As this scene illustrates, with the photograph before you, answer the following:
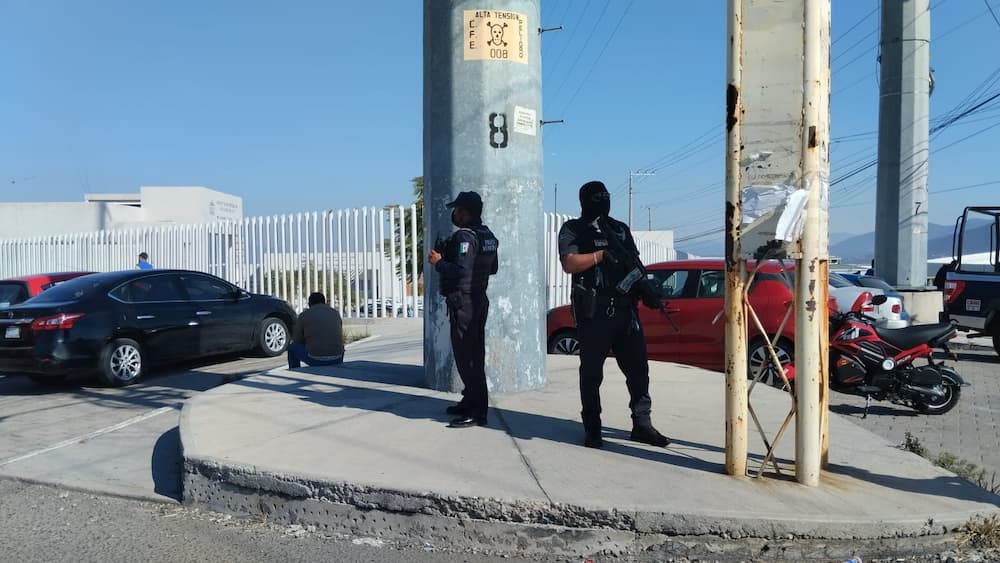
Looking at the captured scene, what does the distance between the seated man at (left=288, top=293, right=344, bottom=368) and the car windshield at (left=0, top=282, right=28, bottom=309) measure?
5.63 meters

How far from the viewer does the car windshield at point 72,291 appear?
9.00 m

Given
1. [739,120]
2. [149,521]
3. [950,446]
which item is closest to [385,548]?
[149,521]

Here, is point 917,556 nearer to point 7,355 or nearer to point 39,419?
point 39,419

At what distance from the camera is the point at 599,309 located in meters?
4.66

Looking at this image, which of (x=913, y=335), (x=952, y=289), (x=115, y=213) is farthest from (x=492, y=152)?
(x=115, y=213)

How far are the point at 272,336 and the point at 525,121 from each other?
20.8 feet

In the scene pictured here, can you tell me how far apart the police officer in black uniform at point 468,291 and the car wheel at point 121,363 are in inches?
211

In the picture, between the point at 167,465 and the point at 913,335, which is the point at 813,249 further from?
the point at 167,465

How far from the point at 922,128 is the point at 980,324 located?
5565 mm

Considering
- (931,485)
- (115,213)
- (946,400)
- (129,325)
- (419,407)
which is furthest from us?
(115,213)

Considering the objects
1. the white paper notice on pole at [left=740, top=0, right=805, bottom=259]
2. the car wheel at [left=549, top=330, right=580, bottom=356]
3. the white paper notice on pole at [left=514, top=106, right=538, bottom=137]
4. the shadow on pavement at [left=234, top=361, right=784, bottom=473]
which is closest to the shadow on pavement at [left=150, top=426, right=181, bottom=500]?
the shadow on pavement at [left=234, top=361, right=784, bottom=473]

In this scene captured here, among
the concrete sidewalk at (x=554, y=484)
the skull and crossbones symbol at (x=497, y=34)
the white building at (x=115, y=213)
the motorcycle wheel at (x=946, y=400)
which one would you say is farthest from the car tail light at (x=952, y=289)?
the white building at (x=115, y=213)

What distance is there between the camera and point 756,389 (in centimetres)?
673

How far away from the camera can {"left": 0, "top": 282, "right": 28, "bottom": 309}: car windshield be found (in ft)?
36.4
